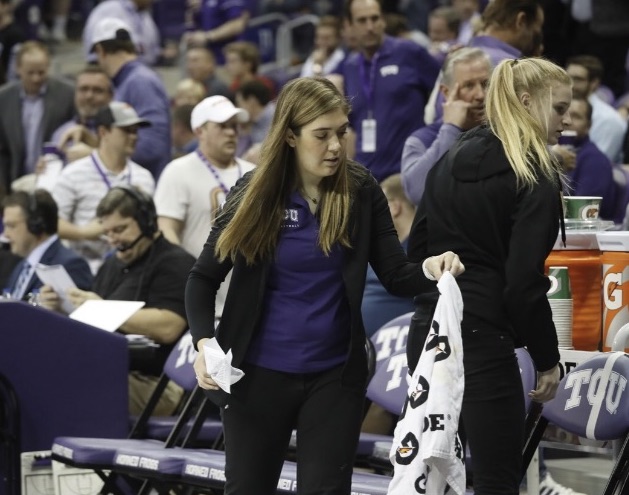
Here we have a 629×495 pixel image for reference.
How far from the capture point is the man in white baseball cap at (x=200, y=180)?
25.4 feet

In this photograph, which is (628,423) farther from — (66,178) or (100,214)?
(66,178)

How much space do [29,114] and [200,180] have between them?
329cm

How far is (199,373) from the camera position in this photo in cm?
383

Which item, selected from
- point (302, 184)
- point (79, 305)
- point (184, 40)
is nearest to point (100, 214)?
point (79, 305)

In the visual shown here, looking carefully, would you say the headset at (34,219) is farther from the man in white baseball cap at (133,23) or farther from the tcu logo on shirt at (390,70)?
the man in white baseball cap at (133,23)

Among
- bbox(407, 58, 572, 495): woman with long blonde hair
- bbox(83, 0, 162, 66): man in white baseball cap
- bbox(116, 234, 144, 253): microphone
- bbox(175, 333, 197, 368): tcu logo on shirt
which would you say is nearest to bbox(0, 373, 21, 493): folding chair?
bbox(175, 333, 197, 368): tcu logo on shirt

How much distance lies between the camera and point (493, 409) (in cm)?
386

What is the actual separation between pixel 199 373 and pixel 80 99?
6.31 metres

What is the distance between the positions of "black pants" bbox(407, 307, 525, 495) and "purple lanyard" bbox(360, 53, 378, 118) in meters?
4.34

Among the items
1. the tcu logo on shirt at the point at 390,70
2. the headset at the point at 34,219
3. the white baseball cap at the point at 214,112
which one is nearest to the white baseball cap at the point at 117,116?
the white baseball cap at the point at 214,112

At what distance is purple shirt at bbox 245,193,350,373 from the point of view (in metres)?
3.86

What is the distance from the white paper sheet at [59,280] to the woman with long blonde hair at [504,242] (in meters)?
3.33

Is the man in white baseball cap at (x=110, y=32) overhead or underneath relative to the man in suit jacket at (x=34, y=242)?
overhead

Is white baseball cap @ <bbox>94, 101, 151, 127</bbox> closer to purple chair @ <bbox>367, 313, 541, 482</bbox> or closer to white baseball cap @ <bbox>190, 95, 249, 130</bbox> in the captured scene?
white baseball cap @ <bbox>190, 95, 249, 130</bbox>
